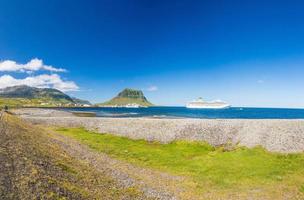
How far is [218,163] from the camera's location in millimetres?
31406

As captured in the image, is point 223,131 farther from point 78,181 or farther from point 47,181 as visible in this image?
point 47,181

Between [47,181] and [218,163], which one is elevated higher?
[47,181]

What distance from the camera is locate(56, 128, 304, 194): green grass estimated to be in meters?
24.7

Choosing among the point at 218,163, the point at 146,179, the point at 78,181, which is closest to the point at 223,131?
the point at 218,163

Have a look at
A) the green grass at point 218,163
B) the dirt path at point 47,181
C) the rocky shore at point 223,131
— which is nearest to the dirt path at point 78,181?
the dirt path at point 47,181

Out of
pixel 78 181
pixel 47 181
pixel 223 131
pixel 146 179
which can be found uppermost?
pixel 223 131

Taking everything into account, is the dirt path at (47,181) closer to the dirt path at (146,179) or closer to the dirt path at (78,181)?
the dirt path at (78,181)

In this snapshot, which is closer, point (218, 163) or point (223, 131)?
point (218, 163)

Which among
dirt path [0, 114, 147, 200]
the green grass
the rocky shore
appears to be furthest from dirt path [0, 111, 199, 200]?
the rocky shore

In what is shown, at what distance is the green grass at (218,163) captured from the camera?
24672mm

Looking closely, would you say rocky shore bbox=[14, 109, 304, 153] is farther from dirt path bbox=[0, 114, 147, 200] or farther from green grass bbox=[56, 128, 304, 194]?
dirt path bbox=[0, 114, 147, 200]

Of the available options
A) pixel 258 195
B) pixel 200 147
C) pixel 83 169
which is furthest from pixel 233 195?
pixel 200 147

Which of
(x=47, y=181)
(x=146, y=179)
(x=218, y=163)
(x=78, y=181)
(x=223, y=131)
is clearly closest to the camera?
(x=47, y=181)

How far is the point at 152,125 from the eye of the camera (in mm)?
56281
